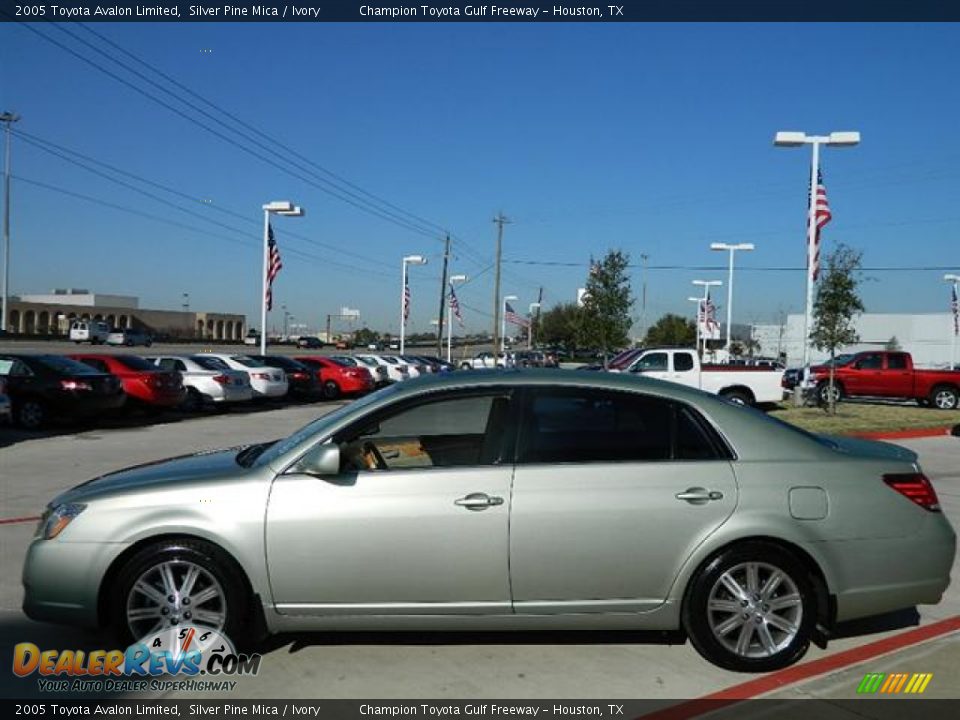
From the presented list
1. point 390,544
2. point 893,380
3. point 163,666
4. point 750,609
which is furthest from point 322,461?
point 893,380

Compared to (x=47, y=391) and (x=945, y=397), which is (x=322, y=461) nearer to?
(x=47, y=391)

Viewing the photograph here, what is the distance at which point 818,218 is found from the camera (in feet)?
73.4

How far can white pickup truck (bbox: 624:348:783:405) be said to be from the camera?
2181 centimetres

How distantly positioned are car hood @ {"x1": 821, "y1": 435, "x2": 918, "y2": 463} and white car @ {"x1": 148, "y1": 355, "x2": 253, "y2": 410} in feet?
61.0

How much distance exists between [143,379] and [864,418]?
16298mm

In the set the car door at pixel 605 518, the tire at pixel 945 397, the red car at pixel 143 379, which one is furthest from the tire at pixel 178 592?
the tire at pixel 945 397

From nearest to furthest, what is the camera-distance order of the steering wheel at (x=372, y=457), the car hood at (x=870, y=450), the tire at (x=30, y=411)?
the car hood at (x=870, y=450)
the steering wheel at (x=372, y=457)
the tire at (x=30, y=411)

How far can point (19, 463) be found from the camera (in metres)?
12.1

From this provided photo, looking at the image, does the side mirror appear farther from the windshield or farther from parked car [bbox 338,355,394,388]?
parked car [bbox 338,355,394,388]

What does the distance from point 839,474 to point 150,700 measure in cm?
369

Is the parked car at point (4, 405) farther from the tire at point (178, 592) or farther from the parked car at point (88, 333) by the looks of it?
the parked car at point (88, 333)

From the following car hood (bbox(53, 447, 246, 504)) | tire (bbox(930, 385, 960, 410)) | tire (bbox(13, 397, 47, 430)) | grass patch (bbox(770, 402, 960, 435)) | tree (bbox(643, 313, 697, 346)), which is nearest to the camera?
car hood (bbox(53, 447, 246, 504))

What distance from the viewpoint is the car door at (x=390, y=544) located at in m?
4.32

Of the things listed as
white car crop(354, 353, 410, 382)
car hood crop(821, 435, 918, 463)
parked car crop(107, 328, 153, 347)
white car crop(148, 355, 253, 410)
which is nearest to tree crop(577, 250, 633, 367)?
white car crop(354, 353, 410, 382)
